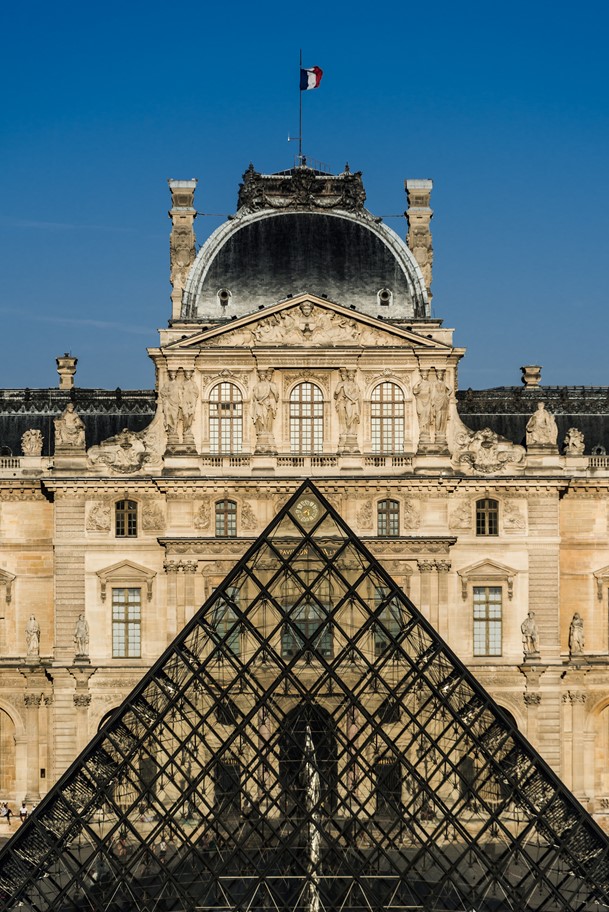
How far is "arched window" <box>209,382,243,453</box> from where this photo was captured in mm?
62156

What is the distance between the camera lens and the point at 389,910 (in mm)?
42844

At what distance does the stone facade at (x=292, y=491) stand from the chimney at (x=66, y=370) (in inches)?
208

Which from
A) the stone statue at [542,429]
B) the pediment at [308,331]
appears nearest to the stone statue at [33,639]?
the pediment at [308,331]

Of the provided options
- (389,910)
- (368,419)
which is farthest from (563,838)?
(368,419)

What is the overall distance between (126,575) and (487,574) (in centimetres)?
1085

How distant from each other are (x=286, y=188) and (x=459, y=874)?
1101 inches

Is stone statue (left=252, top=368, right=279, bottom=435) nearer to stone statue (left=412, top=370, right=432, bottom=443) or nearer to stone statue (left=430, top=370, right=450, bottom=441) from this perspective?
→ stone statue (left=412, top=370, right=432, bottom=443)

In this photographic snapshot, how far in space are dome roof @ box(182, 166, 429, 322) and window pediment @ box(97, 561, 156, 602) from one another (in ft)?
25.4

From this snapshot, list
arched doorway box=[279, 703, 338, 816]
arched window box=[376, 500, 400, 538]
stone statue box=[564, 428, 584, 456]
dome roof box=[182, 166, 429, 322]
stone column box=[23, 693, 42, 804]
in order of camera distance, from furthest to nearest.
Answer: stone statue box=[564, 428, 584, 456] < dome roof box=[182, 166, 429, 322] < stone column box=[23, 693, 42, 804] < arched window box=[376, 500, 400, 538] < arched doorway box=[279, 703, 338, 816]

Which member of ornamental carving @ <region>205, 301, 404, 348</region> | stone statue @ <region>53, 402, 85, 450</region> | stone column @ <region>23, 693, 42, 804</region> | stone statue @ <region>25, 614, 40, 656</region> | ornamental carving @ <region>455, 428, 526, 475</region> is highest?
ornamental carving @ <region>205, 301, 404, 348</region>

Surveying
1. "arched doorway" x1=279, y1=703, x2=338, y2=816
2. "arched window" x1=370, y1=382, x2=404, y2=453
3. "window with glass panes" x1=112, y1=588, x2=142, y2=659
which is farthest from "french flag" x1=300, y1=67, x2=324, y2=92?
"arched doorway" x1=279, y1=703, x2=338, y2=816

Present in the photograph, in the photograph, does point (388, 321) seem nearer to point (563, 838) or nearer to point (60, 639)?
point (60, 639)

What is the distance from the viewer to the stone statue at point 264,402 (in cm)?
6162

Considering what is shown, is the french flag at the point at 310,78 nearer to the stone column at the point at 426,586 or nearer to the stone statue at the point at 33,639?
the stone column at the point at 426,586
